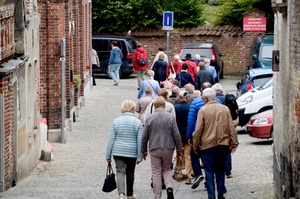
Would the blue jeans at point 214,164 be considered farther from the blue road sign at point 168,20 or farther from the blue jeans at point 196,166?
the blue road sign at point 168,20

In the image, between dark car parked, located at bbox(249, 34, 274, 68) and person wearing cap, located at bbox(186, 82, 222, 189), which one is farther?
dark car parked, located at bbox(249, 34, 274, 68)

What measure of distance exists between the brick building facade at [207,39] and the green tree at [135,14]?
55cm

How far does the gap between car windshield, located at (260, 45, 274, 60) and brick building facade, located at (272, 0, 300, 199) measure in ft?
42.2

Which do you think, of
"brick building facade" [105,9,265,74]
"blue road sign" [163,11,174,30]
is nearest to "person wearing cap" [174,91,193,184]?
"blue road sign" [163,11,174,30]

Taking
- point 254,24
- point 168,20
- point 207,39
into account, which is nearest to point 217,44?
point 207,39

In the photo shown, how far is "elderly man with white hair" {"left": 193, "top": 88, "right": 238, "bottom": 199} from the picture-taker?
307 inches

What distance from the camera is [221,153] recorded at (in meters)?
7.85

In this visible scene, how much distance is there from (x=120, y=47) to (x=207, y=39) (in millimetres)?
5924

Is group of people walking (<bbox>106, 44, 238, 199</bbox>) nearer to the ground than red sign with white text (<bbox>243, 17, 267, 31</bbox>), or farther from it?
nearer to the ground

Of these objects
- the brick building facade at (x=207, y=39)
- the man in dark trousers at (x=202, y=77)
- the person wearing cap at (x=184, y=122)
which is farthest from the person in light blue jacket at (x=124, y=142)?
the brick building facade at (x=207, y=39)

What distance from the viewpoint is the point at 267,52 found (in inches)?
851

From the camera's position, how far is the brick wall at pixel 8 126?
8.99 m

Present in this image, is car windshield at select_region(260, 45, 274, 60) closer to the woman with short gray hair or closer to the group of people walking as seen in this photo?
the group of people walking

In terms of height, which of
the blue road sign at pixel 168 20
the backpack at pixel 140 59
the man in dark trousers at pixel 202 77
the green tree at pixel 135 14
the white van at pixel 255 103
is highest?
the green tree at pixel 135 14
